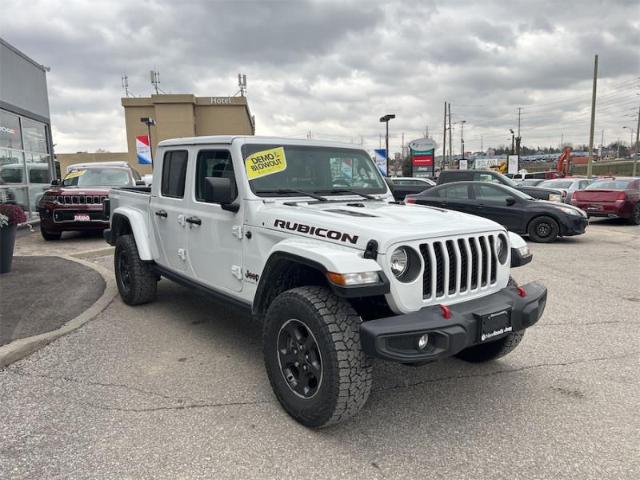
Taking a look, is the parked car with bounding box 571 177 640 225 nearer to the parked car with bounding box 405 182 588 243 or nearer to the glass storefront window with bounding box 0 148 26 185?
the parked car with bounding box 405 182 588 243

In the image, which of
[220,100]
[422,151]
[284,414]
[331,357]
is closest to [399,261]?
[331,357]

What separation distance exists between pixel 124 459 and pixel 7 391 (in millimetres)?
1463

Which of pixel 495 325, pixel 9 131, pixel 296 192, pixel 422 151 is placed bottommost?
pixel 495 325

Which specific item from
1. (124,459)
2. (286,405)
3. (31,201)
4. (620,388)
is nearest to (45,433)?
(124,459)

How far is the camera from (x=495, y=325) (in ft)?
9.68

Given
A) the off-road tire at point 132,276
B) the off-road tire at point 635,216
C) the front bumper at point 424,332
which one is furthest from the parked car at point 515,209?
the front bumper at point 424,332

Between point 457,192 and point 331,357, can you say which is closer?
point 331,357

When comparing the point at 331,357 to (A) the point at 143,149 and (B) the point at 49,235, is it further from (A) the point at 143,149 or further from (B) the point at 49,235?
(A) the point at 143,149

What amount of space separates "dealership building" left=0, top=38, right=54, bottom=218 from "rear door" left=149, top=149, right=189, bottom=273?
29.3ft

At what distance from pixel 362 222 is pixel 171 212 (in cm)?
240

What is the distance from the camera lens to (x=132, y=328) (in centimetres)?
493

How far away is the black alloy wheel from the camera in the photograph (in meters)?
2.94

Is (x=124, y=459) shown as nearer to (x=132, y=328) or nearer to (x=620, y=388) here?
(x=132, y=328)

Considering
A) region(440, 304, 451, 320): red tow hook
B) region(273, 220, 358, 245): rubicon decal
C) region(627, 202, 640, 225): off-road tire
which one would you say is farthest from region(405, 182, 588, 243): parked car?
region(440, 304, 451, 320): red tow hook
